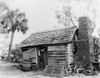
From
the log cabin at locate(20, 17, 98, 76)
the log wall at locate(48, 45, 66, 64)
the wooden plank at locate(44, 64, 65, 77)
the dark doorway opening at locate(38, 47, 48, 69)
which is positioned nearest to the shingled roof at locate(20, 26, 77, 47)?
the log cabin at locate(20, 17, 98, 76)

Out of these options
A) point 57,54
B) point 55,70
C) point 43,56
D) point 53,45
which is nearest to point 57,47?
point 53,45

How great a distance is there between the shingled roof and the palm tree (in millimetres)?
14886

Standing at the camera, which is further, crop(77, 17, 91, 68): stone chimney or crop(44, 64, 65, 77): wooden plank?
crop(77, 17, 91, 68): stone chimney

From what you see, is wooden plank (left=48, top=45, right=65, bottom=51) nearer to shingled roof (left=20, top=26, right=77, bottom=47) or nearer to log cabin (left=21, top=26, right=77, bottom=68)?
log cabin (left=21, top=26, right=77, bottom=68)

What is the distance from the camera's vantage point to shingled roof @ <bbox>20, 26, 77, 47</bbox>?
14844 millimetres

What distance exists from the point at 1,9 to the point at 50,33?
61.4ft

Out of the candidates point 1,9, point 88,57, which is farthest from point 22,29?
point 88,57

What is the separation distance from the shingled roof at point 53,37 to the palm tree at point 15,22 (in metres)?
14.9

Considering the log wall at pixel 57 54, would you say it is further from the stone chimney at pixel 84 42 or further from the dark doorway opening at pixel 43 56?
the dark doorway opening at pixel 43 56

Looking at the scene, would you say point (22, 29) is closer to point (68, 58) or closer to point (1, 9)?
point (1, 9)

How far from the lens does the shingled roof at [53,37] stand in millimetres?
14844

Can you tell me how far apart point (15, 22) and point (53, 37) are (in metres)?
18.4

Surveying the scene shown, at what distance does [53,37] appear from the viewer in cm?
1605

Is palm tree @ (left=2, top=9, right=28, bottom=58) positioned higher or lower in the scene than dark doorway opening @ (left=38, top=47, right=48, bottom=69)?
higher
